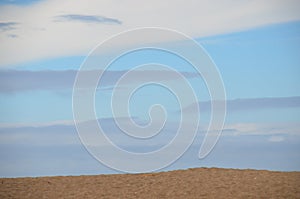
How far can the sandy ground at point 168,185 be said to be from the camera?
16.6 meters

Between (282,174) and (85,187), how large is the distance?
23.1 ft

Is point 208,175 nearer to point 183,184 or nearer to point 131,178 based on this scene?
point 183,184

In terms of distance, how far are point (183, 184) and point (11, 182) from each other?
6326 millimetres

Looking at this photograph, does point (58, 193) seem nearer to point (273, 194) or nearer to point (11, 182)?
point (11, 182)

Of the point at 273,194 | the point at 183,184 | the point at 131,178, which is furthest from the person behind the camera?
the point at 131,178

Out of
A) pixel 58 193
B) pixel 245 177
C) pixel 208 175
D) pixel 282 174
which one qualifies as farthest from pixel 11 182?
pixel 282 174

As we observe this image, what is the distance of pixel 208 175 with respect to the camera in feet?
60.5

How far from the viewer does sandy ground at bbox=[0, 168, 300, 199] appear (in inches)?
653

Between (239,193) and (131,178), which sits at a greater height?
(131,178)

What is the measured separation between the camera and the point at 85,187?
58.5 ft

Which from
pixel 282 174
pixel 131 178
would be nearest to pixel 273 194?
pixel 282 174

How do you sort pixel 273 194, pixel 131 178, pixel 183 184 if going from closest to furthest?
pixel 273 194 < pixel 183 184 < pixel 131 178

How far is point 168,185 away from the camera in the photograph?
57.3ft

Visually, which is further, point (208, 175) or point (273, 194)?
point (208, 175)
